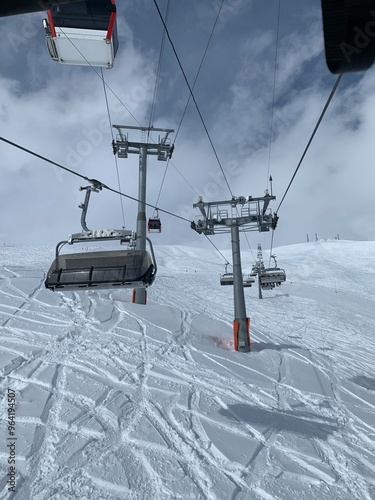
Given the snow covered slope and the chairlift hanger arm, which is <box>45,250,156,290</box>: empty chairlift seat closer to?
the snow covered slope

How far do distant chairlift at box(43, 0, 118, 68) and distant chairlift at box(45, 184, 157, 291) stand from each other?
765cm

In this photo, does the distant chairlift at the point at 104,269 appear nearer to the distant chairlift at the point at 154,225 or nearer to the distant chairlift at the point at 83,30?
the distant chairlift at the point at 83,30

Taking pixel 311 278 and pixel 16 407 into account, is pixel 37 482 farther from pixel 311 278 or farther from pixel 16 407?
pixel 311 278

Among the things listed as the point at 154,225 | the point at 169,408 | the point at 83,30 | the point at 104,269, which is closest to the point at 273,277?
the point at 154,225

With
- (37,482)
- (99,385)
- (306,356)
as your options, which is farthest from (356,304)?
(37,482)

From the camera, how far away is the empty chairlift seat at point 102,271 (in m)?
4.99

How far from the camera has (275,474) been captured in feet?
15.0

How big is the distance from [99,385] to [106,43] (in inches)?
382

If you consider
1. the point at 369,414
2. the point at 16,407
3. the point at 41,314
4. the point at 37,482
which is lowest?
the point at 369,414

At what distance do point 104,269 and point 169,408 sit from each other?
2.96 m

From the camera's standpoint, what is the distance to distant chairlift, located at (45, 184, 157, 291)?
4.99 meters

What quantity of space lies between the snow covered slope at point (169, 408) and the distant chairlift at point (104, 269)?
7.37 ft

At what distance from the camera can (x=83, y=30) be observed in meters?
9.65

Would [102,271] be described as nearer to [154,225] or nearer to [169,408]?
[169,408]
